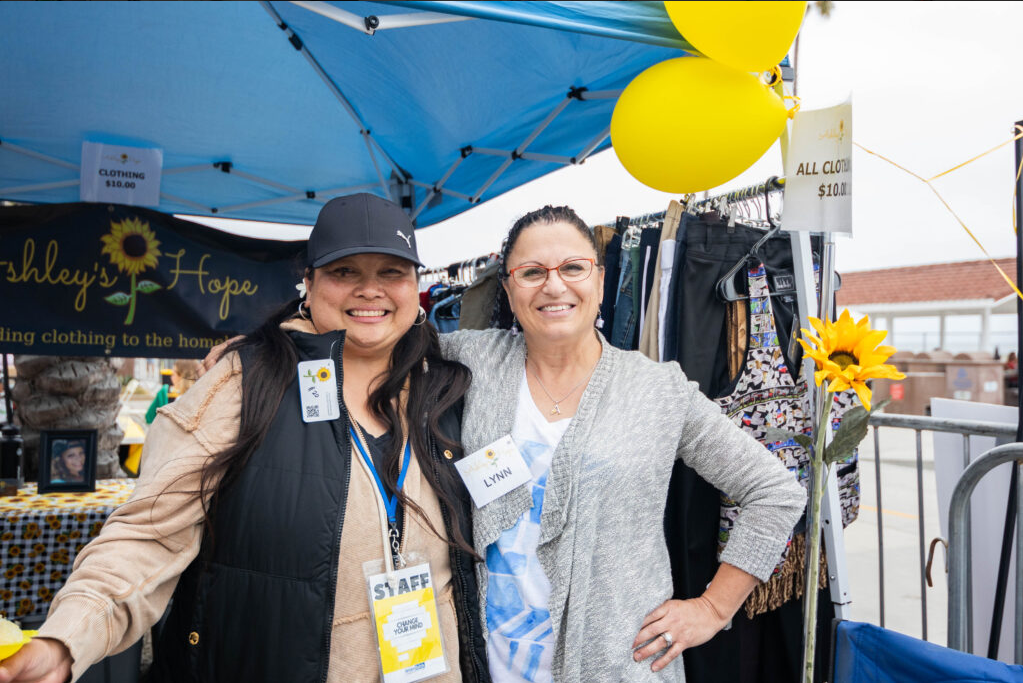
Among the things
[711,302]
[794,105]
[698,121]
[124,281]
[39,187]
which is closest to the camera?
[698,121]

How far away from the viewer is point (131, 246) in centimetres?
315

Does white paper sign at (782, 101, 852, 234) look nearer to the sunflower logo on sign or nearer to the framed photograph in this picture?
the sunflower logo on sign

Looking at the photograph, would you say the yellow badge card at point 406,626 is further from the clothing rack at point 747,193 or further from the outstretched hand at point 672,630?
the clothing rack at point 747,193

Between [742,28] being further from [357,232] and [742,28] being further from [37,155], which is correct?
[37,155]

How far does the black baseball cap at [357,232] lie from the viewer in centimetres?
147

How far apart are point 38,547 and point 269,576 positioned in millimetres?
1975

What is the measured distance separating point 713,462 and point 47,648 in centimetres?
140

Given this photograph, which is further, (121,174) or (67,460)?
(121,174)

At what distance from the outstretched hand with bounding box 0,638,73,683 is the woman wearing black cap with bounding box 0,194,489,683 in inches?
2.4

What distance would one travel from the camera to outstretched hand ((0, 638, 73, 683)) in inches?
38.0

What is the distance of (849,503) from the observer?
2014 millimetres

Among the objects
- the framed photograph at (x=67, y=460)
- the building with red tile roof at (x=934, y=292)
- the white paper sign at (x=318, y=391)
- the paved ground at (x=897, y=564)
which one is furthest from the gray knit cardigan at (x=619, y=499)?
the building with red tile roof at (x=934, y=292)

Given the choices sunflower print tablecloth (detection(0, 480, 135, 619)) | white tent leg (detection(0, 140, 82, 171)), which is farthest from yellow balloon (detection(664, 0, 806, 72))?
white tent leg (detection(0, 140, 82, 171))

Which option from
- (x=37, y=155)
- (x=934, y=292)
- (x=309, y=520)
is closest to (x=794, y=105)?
(x=309, y=520)
